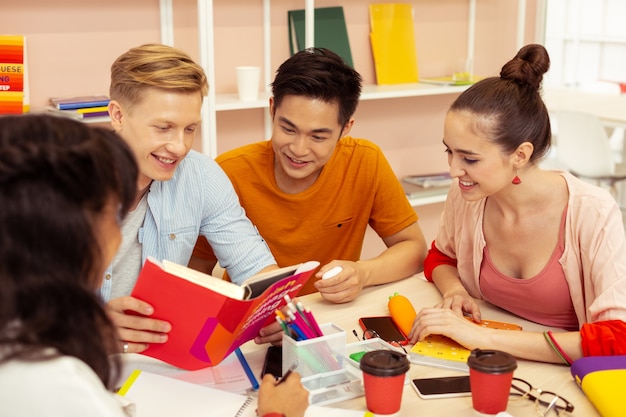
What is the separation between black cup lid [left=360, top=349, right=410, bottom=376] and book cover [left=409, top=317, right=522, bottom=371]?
206 millimetres

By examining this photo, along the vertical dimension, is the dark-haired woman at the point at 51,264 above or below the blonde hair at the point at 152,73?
below

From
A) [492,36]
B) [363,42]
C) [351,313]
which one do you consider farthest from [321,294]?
[492,36]

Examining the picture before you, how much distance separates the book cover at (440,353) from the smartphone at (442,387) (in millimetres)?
52

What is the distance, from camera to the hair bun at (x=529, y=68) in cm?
163

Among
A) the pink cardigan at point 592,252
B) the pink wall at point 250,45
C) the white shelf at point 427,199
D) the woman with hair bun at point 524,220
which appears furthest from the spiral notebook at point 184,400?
the white shelf at point 427,199

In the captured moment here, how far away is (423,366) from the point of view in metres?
1.42

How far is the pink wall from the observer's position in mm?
2688

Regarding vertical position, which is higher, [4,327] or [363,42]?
[363,42]

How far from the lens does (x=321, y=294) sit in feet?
5.70

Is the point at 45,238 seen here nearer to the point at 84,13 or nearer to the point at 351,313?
the point at 351,313

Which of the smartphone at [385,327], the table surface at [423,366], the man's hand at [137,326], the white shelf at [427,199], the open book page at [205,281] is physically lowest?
the white shelf at [427,199]

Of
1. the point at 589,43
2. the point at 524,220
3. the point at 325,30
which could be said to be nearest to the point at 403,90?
the point at 325,30

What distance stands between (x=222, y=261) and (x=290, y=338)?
0.58 meters

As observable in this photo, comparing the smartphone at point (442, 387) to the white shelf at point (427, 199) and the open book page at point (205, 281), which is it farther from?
the white shelf at point (427, 199)
